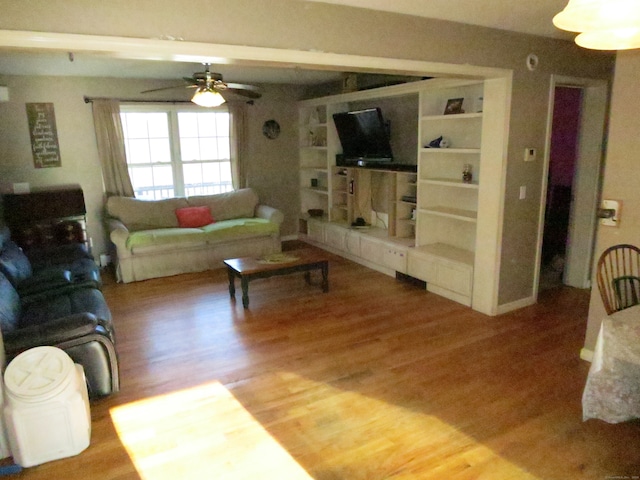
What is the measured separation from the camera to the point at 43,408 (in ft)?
7.57

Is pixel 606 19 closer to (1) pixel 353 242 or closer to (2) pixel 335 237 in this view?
(1) pixel 353 242

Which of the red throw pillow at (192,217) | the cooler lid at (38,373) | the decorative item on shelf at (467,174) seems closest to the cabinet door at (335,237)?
the red throw pillow at (192,217)

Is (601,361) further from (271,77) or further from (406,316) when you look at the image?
(271,77)

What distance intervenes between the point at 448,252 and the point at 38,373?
12.3ft

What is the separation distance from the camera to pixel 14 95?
17.4 ft

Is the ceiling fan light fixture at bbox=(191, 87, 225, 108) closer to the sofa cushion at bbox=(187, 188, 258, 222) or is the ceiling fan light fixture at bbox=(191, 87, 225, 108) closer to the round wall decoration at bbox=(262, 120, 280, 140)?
the sofa cushion at bbox=(187, 188, 258, 222)

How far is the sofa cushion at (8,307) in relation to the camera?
2.81 metres

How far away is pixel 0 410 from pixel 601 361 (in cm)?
307

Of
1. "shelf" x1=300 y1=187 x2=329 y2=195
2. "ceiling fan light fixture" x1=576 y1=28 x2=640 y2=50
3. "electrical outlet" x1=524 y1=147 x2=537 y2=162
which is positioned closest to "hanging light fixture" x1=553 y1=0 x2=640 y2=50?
"ceiling fan light fixture" x1=576 y1=28 x2=640 y2=50

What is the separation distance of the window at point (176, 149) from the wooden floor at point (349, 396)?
7.42ft

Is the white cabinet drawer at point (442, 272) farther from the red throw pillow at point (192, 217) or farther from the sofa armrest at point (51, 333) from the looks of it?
the sofa armrest at point (51, 333)

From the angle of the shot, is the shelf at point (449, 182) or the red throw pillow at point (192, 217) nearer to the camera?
the shelf at point (449, 182)

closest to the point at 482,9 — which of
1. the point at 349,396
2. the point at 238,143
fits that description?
the point at 349,396

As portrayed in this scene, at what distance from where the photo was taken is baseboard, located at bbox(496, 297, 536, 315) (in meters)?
4.20
